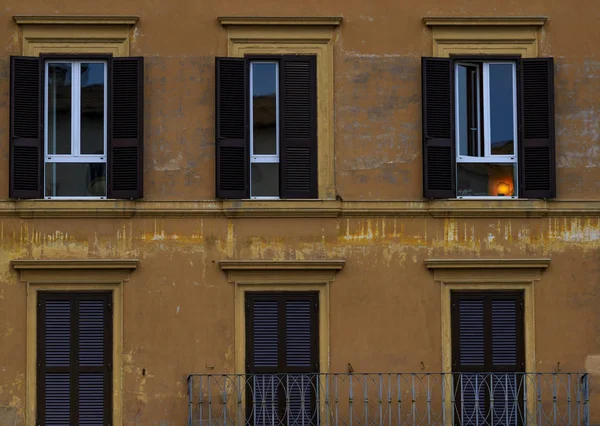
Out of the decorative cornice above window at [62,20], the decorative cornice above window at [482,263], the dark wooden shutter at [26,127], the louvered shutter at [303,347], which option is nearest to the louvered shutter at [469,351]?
the decorative cornice above window at [482,263]

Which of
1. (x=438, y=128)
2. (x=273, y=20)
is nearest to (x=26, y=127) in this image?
(x=273, y=20)

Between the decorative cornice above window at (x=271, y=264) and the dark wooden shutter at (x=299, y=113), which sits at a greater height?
the dark wooden shutter at (x=299, y=113)

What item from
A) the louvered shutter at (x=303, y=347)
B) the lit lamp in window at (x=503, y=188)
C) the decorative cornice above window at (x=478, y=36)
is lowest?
the louvered shutter at (x=303, y=347)

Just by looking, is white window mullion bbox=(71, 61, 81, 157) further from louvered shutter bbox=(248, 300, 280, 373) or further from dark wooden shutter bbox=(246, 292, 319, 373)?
louvered shutter bbox=(248, 300, 280, 373)

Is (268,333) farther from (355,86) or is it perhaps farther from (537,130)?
(537,130)

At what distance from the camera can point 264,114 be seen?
18.2 meters

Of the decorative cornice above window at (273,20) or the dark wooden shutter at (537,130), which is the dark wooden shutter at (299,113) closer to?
the decorative cornice above window at (273,20)

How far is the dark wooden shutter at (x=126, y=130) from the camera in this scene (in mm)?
17703

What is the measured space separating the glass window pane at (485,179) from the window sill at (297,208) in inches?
10.4

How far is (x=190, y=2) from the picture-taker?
18141 mm

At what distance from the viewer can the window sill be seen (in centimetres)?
1769

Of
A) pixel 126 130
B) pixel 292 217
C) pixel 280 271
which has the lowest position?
pixel 280 271

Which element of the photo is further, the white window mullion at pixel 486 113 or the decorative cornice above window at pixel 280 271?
the white window mullion at pixel 486 113

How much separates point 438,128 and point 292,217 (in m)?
2.28
